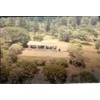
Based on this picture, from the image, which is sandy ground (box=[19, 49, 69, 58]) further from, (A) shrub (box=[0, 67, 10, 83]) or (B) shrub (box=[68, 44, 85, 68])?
(A) shrub (box=[0, 67, 10, 83])

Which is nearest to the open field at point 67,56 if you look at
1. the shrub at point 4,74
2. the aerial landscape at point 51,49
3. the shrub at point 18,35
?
the aerial landscape at point 51,49

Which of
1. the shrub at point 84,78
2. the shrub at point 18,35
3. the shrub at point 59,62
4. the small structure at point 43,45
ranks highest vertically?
the shrub at point 18,35

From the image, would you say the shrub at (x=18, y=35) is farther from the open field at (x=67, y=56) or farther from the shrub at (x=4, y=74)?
the shrub at (x=4, y=74)

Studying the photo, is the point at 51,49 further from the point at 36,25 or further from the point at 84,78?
the point at 84,78

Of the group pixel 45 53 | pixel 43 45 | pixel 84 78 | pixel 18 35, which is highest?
pixel 18 35

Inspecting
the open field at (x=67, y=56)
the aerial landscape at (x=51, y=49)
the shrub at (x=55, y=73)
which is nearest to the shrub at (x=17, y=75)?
the aerial landscape at (x=51, y=49)

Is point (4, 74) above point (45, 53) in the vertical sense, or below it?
below

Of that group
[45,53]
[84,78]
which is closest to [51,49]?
[45,53]

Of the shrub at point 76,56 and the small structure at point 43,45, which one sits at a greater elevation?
the small structure at point 43,45

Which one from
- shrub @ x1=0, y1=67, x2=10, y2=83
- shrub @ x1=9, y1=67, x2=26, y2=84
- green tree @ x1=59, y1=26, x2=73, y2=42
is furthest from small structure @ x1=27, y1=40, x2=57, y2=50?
shrub @ x1=0, y1=67, x2=10, y2=83
